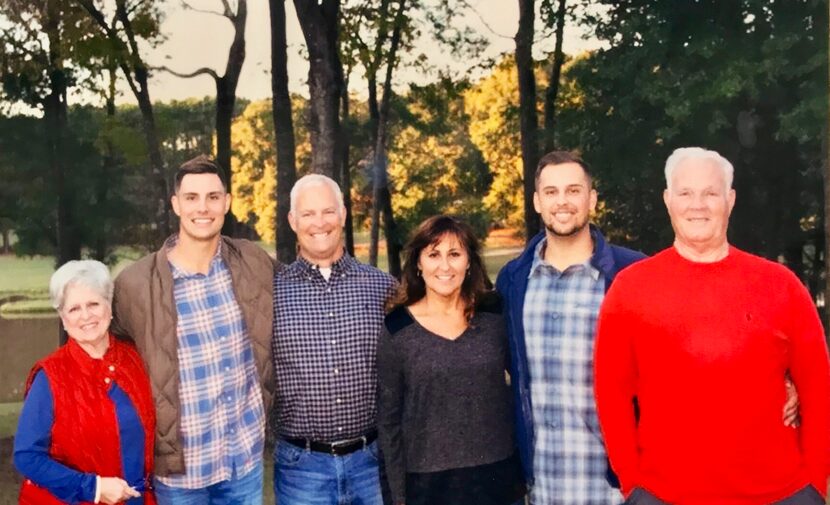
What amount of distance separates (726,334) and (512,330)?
778 mm

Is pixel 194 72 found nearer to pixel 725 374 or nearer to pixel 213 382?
pixel 213 382

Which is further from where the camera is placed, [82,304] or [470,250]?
[470,250]

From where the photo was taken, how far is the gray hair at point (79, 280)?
272 cm

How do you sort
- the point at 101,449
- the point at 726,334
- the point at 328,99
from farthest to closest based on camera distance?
the point at 328,99, the point at 101,449, the point at 726,334

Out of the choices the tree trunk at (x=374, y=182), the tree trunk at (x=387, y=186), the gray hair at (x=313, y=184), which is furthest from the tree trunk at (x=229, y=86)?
the gray hair at (x=313, y=184)

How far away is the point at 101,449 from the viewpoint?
2.66m

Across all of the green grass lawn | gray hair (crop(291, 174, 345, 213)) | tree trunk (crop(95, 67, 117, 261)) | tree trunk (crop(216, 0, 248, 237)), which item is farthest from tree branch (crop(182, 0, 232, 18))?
gray hair (crop(291, 174, 345, 213))

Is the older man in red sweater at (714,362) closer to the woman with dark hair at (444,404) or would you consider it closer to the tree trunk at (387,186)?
the woman with dark hair at (444,404)

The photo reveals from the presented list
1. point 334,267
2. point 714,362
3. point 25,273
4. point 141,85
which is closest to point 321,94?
point 141,85

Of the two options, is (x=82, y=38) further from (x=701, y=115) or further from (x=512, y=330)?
(x=512, y=330)

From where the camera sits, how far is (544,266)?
2.96 metres

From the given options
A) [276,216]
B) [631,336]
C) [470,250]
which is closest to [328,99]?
[276,216]

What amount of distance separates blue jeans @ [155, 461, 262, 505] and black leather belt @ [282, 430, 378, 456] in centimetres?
21

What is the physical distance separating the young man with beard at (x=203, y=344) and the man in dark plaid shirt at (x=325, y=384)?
85 millimetres
